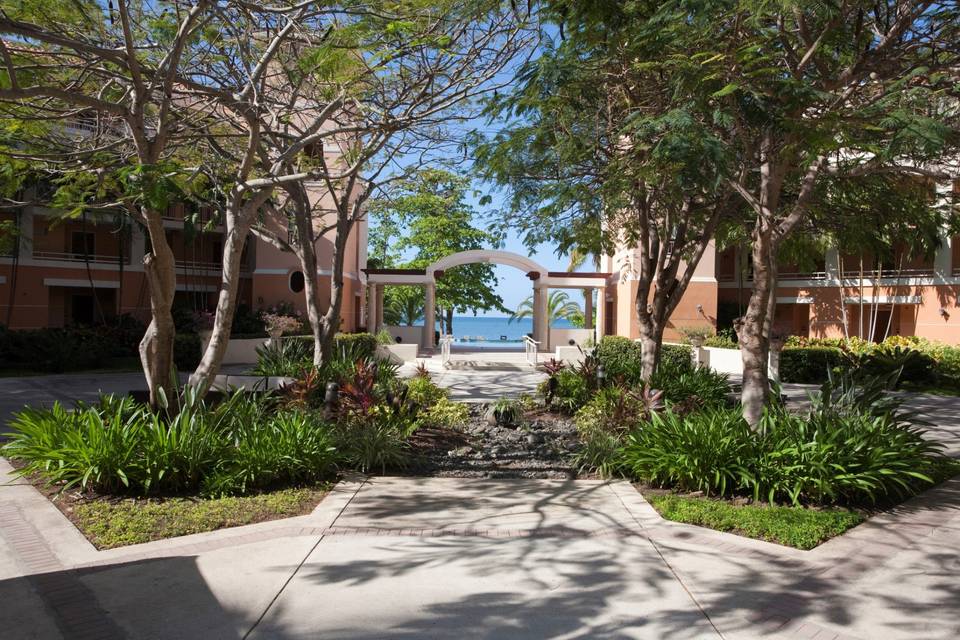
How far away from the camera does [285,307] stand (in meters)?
26.6

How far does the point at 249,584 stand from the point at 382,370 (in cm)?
903

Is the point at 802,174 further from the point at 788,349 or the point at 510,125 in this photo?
the point at 788,349

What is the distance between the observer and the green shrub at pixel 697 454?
6852mm

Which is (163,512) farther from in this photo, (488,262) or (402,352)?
(488,262)

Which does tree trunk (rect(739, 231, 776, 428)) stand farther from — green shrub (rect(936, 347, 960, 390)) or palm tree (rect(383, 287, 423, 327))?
palm tree (rect(383, 287, 423, 327))

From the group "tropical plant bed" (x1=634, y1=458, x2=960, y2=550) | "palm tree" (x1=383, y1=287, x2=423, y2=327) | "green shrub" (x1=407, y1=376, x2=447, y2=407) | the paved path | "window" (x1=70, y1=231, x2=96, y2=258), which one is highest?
"window" (x1=70, y1=231, x2=96, y2=258)

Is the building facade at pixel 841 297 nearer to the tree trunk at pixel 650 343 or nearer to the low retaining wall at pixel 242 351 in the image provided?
the tree trunk at pixel 650 343

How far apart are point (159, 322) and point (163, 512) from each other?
2.74m

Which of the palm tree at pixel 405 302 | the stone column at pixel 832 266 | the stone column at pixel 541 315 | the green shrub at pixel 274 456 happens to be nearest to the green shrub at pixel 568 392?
the green shrub at pixel 274 456

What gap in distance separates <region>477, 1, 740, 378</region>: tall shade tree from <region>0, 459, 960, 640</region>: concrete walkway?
3.77m

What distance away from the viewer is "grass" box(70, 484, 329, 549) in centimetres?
558

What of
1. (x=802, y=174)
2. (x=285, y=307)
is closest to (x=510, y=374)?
A: (x=285, y=307)

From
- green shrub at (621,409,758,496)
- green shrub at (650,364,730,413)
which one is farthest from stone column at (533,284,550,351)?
green shrub at (621,409,758,496)

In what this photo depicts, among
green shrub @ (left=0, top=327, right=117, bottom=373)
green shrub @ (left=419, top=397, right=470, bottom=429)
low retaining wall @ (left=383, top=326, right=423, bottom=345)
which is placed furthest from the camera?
low retaining wall @ (left=383, top=326, right=423, bottom=345)
